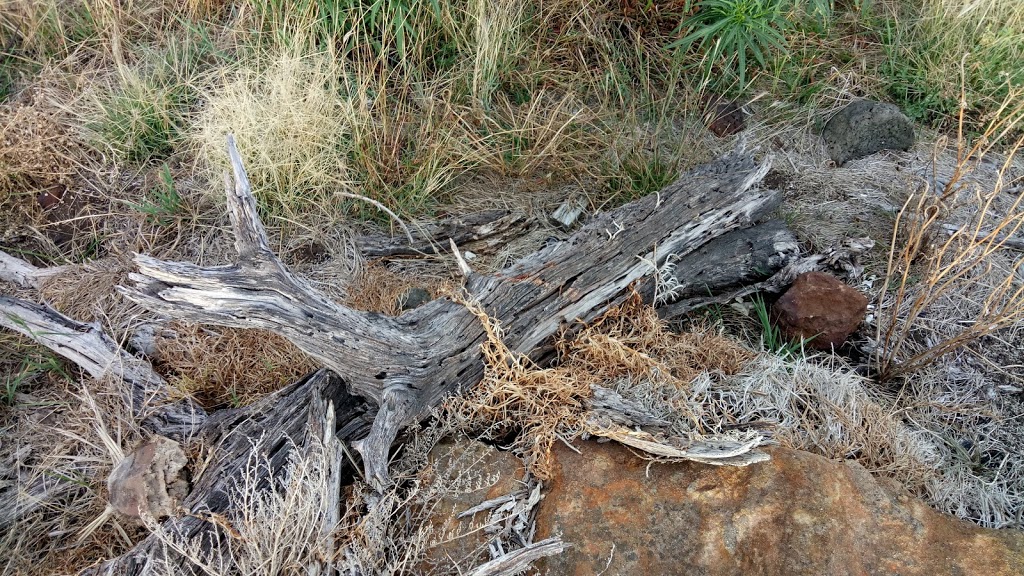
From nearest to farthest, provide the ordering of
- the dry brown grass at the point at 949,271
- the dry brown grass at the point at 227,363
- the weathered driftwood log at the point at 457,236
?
1. the dry brown grass at the point at 949,271
2. the dry brown grass at the point at 227,363
3. the weathered driftwood log at the point at 457,236

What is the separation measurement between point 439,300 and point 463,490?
751 millimetres

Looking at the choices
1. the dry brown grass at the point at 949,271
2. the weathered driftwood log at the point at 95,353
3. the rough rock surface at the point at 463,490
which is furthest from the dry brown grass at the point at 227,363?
the dry brown grass at the point at 949,271

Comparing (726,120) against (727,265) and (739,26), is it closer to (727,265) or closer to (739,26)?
(739,26)

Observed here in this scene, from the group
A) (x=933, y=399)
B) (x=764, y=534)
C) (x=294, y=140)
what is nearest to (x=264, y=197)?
(x=294, y=140)

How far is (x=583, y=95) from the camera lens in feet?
12.5

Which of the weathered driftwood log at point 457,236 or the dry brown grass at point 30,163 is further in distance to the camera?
the dry brown grass at point 30,163

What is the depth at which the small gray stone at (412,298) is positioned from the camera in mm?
2961

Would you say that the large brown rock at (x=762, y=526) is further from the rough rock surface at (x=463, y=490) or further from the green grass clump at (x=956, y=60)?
the green grass clump at (x=956, y=60)

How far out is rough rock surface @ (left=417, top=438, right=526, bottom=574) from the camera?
205cm

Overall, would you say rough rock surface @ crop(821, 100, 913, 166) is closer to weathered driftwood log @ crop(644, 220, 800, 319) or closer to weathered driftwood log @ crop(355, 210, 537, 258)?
weathered driftwood log @ crop(644, 220, 800, 319)

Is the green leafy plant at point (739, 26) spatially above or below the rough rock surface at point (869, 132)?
above

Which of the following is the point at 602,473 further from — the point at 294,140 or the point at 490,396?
the point at 294,140

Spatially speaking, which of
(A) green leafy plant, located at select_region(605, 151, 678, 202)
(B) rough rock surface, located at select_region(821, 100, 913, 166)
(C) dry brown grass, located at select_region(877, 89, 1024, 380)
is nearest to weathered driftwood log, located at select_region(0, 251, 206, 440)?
(A) green leafy plant, located at select_region(605, 151, 678, 202)

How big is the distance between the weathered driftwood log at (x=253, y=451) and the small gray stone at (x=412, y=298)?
0.55 meters
